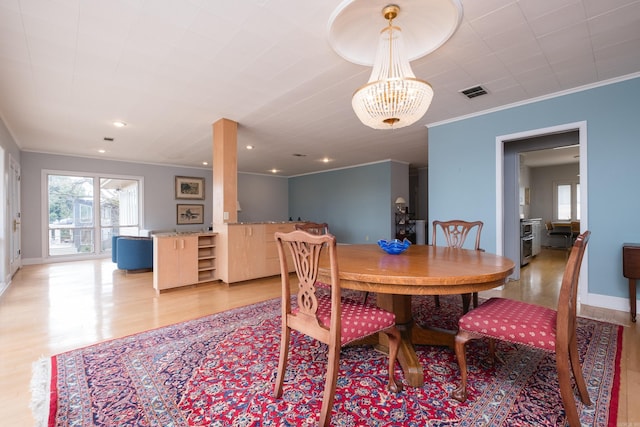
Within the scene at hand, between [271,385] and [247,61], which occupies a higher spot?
[247,61]

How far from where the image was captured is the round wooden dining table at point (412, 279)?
140 centimetres

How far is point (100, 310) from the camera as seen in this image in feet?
9.96

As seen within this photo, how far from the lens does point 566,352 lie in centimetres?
132

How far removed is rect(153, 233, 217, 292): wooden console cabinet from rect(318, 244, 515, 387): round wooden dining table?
268 centimetres

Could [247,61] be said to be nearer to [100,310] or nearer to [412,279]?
[412,279]

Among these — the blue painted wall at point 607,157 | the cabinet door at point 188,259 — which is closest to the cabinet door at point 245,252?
the cabinet door at point 188,259

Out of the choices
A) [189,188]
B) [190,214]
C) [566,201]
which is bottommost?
[190,214]

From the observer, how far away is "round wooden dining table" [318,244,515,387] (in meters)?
1.40

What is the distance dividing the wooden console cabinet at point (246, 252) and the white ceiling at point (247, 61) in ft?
5.43

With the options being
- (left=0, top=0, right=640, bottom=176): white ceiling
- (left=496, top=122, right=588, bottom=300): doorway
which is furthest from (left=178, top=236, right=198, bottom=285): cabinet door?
(left=496, top=122, right=588, bottom=300): doorway

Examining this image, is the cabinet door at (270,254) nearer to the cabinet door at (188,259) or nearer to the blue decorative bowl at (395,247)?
the cabinet door at (188,259)

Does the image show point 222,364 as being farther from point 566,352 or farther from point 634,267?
point 634,267

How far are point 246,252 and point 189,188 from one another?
16.3ft

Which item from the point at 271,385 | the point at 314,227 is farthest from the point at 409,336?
the point at 314,227
